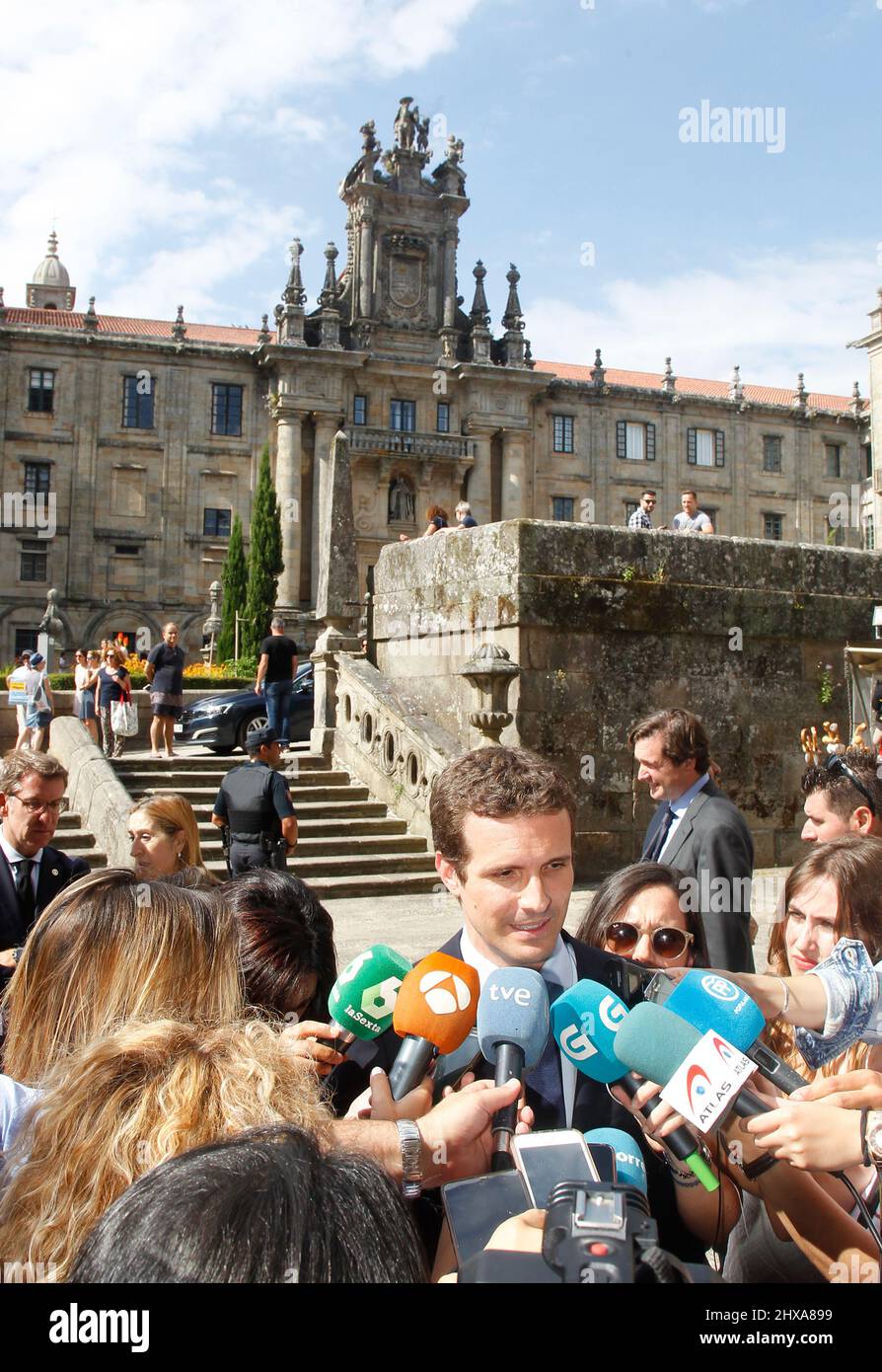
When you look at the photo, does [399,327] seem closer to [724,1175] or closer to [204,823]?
[204,823]

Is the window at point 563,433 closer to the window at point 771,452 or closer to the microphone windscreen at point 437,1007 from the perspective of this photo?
the window at point 771,452

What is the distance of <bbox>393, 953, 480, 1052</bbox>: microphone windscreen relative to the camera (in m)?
1.99

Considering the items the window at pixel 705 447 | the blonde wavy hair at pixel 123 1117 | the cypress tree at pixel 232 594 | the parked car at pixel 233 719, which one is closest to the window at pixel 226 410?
the cypress tree at pixel 232 594

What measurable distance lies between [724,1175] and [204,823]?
9981 millimetres

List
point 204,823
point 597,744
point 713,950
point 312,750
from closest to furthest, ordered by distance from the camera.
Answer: point 713,950, point 597,744, point 204,823, point 312,750

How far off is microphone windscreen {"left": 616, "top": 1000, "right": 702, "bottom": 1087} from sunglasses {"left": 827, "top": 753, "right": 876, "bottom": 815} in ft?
8.87

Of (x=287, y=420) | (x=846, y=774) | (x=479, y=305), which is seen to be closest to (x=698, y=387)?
(x=479, y=305)

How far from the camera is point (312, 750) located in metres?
13.6

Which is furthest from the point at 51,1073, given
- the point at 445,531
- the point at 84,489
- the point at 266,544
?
the point at 84,489

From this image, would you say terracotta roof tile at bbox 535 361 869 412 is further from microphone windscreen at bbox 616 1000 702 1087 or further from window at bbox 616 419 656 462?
microphone windscreen at bbox 616 1000 702 1087

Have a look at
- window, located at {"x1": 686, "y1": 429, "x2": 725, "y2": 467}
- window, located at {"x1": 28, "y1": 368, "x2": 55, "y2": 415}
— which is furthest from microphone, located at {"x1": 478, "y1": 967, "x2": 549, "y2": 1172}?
window, located at {"x1": 686, "y1": 429, "x2": 725, "y2": 467}

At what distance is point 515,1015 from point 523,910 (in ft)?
0.94

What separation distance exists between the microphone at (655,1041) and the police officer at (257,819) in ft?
16.9

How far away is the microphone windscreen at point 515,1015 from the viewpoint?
6.53ft
